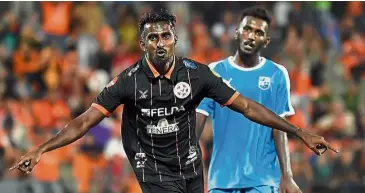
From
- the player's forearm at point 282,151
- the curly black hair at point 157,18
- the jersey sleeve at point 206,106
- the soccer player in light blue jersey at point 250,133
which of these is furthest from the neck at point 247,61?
the curly black hair at point 157,18

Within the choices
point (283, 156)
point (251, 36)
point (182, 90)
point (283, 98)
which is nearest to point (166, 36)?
point (182, 90)

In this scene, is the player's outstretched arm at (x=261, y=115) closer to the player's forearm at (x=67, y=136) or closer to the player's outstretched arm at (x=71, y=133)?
the player's outstretched arm at (x=71, y=133)

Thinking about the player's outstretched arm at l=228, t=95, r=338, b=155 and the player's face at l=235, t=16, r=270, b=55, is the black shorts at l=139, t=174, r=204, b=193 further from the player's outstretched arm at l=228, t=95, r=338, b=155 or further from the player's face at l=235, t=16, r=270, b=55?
the player's face at l=235, t=16, r=270, b=55

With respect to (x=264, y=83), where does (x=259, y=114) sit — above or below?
below

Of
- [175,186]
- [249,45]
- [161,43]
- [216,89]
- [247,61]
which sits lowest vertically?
[175,186]

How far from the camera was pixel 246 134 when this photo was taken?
7.30 meters

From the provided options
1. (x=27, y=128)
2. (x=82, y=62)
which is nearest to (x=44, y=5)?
(x=82, y=62)

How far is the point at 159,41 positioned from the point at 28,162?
1.22 meters

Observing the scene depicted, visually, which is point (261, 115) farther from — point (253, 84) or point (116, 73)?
point (116, 73)

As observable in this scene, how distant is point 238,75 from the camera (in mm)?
7438

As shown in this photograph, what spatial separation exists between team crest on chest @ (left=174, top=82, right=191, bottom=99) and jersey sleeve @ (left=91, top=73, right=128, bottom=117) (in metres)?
0.36

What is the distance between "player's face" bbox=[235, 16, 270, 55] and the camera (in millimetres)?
7449

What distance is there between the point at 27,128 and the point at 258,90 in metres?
5.67

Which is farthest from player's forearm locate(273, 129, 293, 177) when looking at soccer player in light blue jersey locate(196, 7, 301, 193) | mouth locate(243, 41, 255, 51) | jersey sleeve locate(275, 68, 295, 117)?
mouth locate(243, 41, 255, 51)
